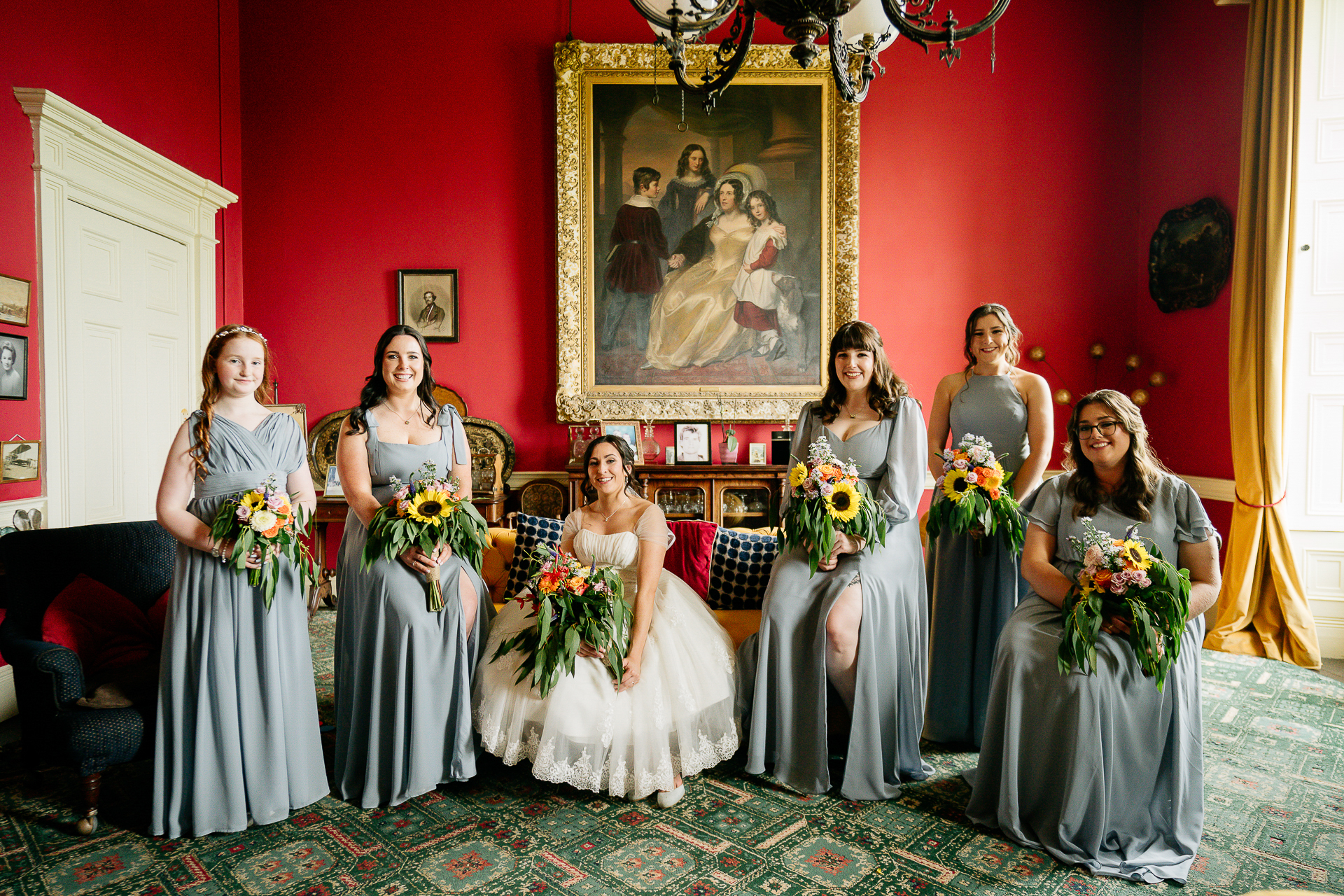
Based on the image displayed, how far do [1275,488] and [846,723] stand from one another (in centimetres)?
359

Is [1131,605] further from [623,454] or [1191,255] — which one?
[1191,255]

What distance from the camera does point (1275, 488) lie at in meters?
4.71

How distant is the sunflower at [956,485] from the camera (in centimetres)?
313

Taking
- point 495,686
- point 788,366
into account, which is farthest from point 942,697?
point 788,366

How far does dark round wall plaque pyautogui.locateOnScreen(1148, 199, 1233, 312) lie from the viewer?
209 inches

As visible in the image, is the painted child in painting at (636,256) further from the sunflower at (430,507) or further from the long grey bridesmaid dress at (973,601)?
the sunflower at (430,507)

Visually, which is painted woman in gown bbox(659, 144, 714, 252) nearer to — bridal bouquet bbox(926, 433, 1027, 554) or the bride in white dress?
the bride in white dress

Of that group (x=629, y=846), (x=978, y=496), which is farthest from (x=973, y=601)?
(x=629, y=846)

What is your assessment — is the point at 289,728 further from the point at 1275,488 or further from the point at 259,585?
the point at 1275,488

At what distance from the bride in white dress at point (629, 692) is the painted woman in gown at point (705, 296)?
3270mm

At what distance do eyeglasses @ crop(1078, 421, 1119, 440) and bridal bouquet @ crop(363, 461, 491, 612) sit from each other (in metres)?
2.31

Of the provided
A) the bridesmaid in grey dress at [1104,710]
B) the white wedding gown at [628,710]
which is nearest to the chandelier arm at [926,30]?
the bridesmaid in grey dress at [1104,710]

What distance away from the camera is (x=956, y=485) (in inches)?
125

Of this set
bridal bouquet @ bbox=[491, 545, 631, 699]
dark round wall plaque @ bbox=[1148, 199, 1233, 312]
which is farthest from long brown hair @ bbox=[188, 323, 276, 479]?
dark round wall plaque @ bbox=[1148, 199, 1233, 312]
